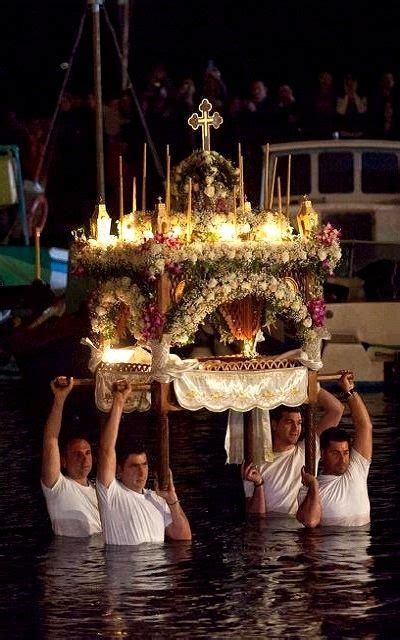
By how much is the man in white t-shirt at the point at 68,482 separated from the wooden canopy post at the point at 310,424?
5.68 feet

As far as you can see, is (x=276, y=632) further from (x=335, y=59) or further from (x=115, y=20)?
(x=115, y=20)

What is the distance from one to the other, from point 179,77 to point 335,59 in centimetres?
262

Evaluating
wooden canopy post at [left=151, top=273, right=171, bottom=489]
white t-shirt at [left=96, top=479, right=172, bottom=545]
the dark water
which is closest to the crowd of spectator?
the dark water

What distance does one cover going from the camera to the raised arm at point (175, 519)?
2045 centimetres

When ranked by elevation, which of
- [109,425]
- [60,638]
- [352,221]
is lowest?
[60,638]

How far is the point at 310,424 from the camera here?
21078 mm

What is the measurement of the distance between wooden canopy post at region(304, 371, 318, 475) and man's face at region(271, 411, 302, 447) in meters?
0.25

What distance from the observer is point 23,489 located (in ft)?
80.1

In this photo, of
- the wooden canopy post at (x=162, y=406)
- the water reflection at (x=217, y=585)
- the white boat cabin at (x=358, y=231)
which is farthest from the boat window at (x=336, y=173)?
the wooden canopy post at (x=162, y=406)

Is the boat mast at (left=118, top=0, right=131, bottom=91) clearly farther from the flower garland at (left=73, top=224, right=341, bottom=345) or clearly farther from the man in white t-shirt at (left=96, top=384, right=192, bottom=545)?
A: the man in white t-shirt at (left=96, top=384, right=192, bottom=545)

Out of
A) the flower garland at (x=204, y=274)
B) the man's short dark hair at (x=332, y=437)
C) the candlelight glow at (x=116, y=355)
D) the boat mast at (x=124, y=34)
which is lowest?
the man's short dark hair at (x=332, y=437)

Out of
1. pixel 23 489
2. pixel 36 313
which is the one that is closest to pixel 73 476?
pixel 23 489

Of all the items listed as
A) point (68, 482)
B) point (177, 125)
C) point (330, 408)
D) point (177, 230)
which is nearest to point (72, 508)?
point (68, 482)

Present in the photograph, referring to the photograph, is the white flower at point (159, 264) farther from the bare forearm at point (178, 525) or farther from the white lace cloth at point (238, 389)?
the bare forearm at point (178, 525)
